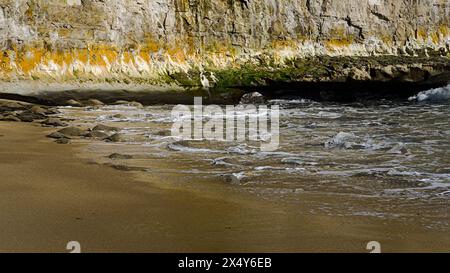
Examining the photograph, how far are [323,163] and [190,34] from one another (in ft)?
55.0

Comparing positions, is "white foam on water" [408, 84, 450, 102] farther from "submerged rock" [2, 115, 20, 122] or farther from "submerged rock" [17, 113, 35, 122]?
"submerged rock" [2, 115, 20, 122]

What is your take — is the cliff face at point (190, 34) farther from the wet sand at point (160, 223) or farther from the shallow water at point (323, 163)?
the wet sand at point (160, 223)

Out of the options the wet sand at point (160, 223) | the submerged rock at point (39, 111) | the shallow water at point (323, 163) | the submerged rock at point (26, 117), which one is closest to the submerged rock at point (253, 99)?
the shallow water at point (323, 163)

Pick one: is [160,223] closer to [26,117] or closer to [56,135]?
[56,135]

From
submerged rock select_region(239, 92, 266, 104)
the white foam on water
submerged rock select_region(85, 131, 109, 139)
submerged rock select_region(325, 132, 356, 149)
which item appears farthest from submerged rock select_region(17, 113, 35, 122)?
the white foam on water

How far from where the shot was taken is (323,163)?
26.3 feet

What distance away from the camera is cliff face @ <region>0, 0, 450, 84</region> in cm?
2031

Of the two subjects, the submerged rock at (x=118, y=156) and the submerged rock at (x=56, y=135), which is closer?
the submerged rock at (x=118, y=156)

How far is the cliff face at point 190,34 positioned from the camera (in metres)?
20.3

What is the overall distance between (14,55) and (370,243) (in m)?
17.9

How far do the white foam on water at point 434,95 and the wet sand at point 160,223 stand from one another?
15341mm

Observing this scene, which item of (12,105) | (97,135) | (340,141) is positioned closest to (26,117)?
(12,105)

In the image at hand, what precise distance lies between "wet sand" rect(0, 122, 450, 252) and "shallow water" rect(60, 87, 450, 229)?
1.40 ft
